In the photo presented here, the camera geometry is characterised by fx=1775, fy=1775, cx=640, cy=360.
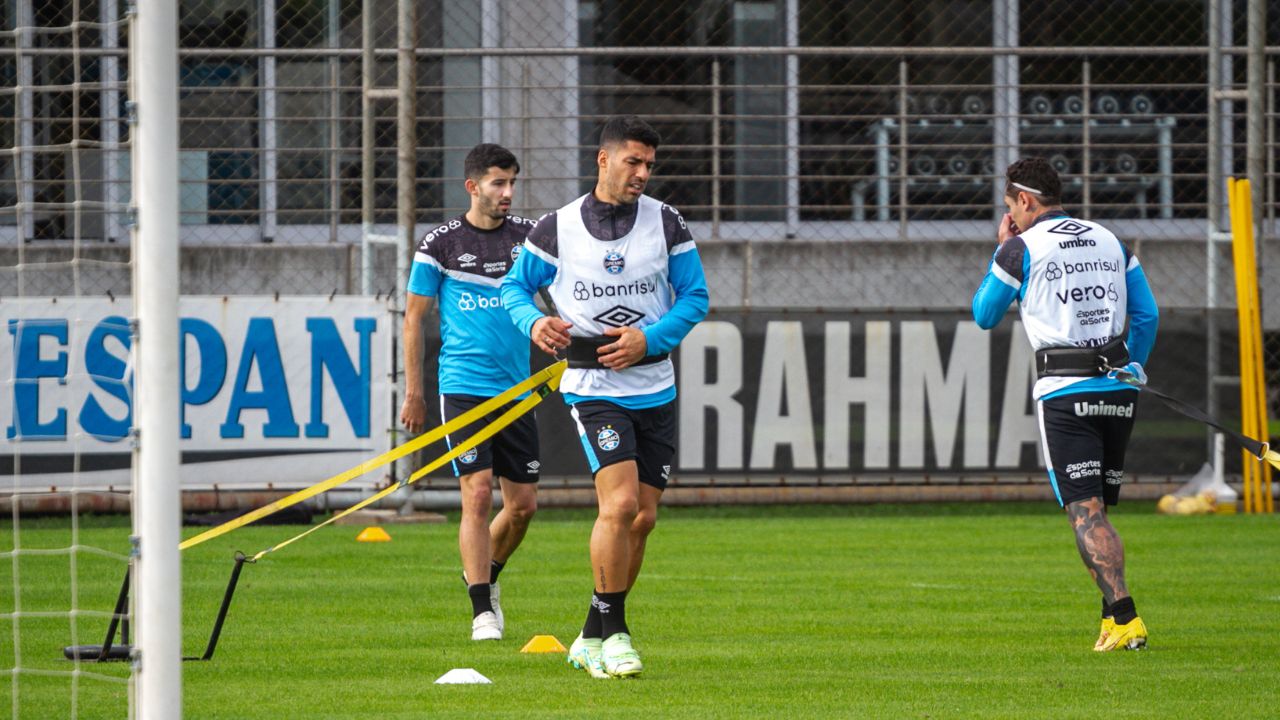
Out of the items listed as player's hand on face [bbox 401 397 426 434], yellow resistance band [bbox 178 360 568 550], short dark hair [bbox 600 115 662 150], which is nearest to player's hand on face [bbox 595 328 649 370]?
yellow resistance band [bbox 178 360 568 550]

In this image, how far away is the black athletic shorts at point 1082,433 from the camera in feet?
23.6

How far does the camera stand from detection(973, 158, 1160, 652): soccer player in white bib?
720 centimetres

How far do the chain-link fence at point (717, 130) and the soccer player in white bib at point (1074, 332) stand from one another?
6205 millimetres

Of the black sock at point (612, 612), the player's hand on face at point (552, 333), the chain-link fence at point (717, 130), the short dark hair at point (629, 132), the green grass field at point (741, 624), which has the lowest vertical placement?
the green grass field at point (741, 624)

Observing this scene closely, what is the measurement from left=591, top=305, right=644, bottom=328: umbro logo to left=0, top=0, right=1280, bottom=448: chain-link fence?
679cm

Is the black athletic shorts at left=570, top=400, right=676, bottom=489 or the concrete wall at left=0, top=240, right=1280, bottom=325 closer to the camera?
the black athletic shorts at left=570, top=400, right=676, bottom=489

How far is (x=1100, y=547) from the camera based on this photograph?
7.09 meters

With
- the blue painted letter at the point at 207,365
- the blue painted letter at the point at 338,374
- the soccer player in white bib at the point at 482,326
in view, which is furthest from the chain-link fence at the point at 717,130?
the soccer player in white bib at the point at 482,326

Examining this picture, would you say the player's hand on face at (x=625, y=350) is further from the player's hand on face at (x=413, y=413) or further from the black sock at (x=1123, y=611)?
the black sock at (x=1123, y=611)

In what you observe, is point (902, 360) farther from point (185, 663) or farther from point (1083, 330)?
point (185, 663)

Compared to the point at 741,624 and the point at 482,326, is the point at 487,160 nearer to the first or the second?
the point at 482,326

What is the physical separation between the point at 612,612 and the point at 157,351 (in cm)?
244

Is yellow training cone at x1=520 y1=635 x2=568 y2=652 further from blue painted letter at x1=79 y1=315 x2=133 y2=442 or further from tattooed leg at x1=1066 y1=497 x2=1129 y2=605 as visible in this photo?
blue painted letter at x1=79 y1=315 x2=133 y2=442

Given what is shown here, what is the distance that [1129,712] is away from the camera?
5492 mm
